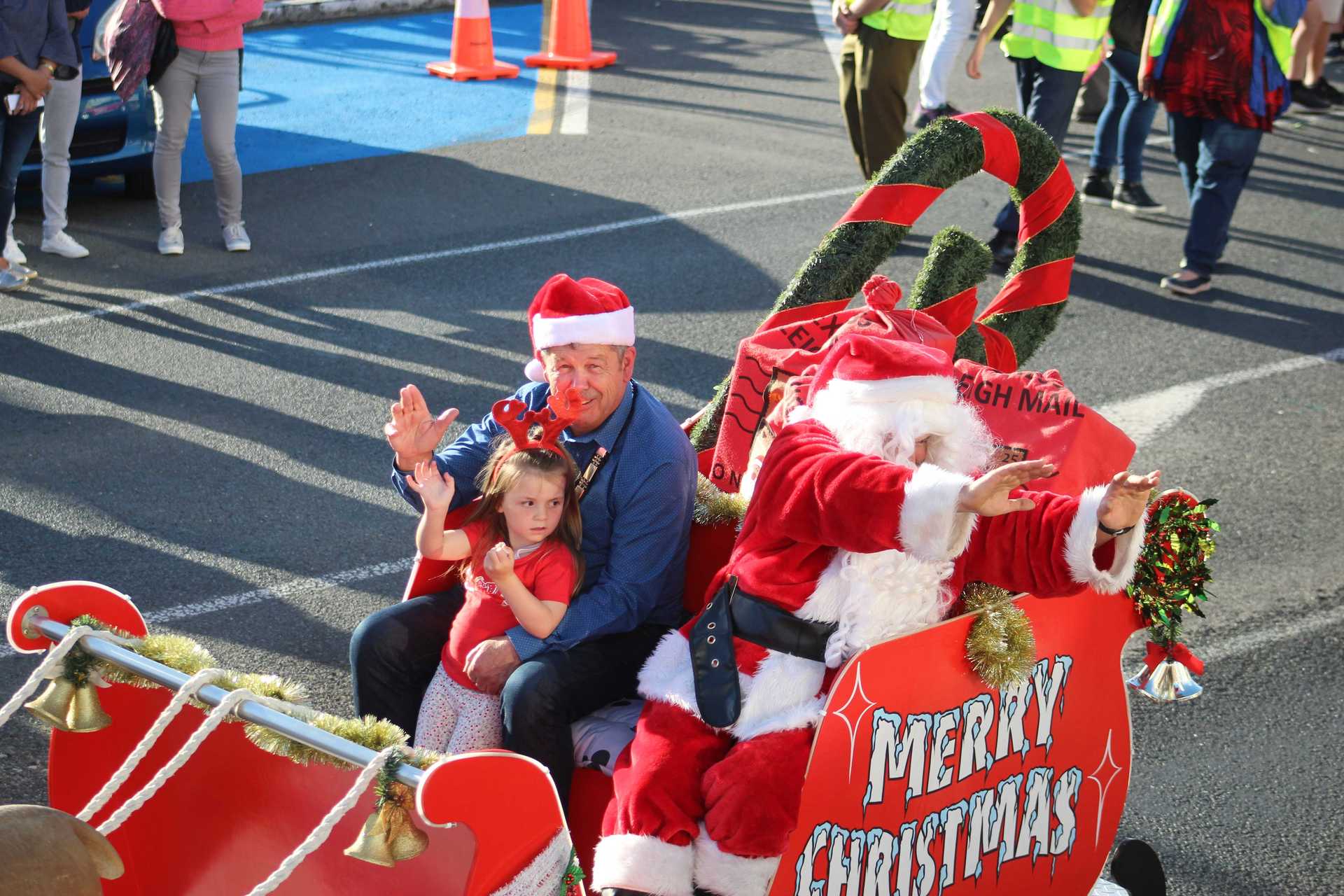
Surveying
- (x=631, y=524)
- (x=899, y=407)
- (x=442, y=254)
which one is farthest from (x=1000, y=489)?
(x=442, y=254)

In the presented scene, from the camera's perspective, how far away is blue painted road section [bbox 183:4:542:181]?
1035 cm

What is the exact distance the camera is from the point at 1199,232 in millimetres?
8094

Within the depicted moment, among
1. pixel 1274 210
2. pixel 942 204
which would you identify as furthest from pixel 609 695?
pixel 1274 210

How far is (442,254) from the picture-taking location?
8.30 metres

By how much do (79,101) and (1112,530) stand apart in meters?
6.66

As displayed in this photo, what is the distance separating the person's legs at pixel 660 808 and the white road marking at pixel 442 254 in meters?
5.25

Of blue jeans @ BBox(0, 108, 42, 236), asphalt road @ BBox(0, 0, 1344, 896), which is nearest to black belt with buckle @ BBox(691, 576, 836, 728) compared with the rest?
asphalt road @ BBox(0, 0, 1344, 896)

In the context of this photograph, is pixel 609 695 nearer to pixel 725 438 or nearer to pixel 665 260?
pixel 725 438

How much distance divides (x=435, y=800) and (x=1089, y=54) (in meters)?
7.08

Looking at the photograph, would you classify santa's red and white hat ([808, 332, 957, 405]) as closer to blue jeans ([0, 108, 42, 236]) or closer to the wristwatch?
the wristwatch

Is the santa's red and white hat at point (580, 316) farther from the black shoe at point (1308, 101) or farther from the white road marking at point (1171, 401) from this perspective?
the black shoe at point (1308, 101)

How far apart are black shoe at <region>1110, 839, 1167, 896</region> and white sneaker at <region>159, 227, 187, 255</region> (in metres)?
6.30

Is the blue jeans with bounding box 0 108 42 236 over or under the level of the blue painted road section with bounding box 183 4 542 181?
over

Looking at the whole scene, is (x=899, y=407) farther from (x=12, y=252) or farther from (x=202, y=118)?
(x=12, y=252)
